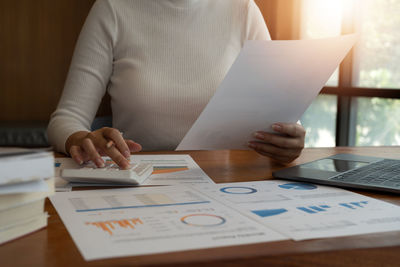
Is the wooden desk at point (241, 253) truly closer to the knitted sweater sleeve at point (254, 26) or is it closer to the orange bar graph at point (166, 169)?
the orange bar graph at point (166, 169)

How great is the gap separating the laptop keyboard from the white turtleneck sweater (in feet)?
2.09

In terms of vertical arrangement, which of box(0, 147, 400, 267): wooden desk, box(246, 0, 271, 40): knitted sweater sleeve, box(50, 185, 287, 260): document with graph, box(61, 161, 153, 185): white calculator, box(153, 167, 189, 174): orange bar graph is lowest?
box(0, 147, 400, 267): wooden desk

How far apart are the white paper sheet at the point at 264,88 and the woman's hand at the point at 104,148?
0.14 metres

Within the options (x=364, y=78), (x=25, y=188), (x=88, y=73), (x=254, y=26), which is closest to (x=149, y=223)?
(x=25, y=188)

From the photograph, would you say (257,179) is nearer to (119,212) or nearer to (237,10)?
(119,212)

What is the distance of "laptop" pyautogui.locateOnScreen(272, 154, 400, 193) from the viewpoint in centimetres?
81

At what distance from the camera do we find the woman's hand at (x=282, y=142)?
103 centimetres

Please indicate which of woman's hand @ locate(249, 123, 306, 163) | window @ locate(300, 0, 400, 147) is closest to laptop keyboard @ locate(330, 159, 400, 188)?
woman's hand @ locate(249, 123, 306, 163)

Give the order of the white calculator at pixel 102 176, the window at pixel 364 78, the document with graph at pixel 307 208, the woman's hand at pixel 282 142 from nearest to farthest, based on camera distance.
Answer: the document with graph at pixel 307 208 → the white calculator at pixel 102 176 → the woman's hand at pixel 282 142 → the window at pixel 364 78

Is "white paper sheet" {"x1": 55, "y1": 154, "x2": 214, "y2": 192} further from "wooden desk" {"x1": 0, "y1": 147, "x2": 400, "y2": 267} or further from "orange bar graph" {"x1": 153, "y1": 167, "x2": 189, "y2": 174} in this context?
"wooden desk" {"x1": 0, "y1": 147, "x2": 400, "y2": 267}

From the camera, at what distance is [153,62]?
148 centimetres

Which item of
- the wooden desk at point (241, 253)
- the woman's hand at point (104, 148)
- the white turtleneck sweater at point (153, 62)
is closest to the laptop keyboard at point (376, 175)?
the wooden desk at point (241, 253)

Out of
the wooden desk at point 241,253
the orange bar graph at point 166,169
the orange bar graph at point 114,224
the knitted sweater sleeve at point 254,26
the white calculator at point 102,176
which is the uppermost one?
the knitted sweater sleeve at point 254,26

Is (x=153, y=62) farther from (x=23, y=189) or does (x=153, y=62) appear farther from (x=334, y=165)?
(x=23, y=189)
